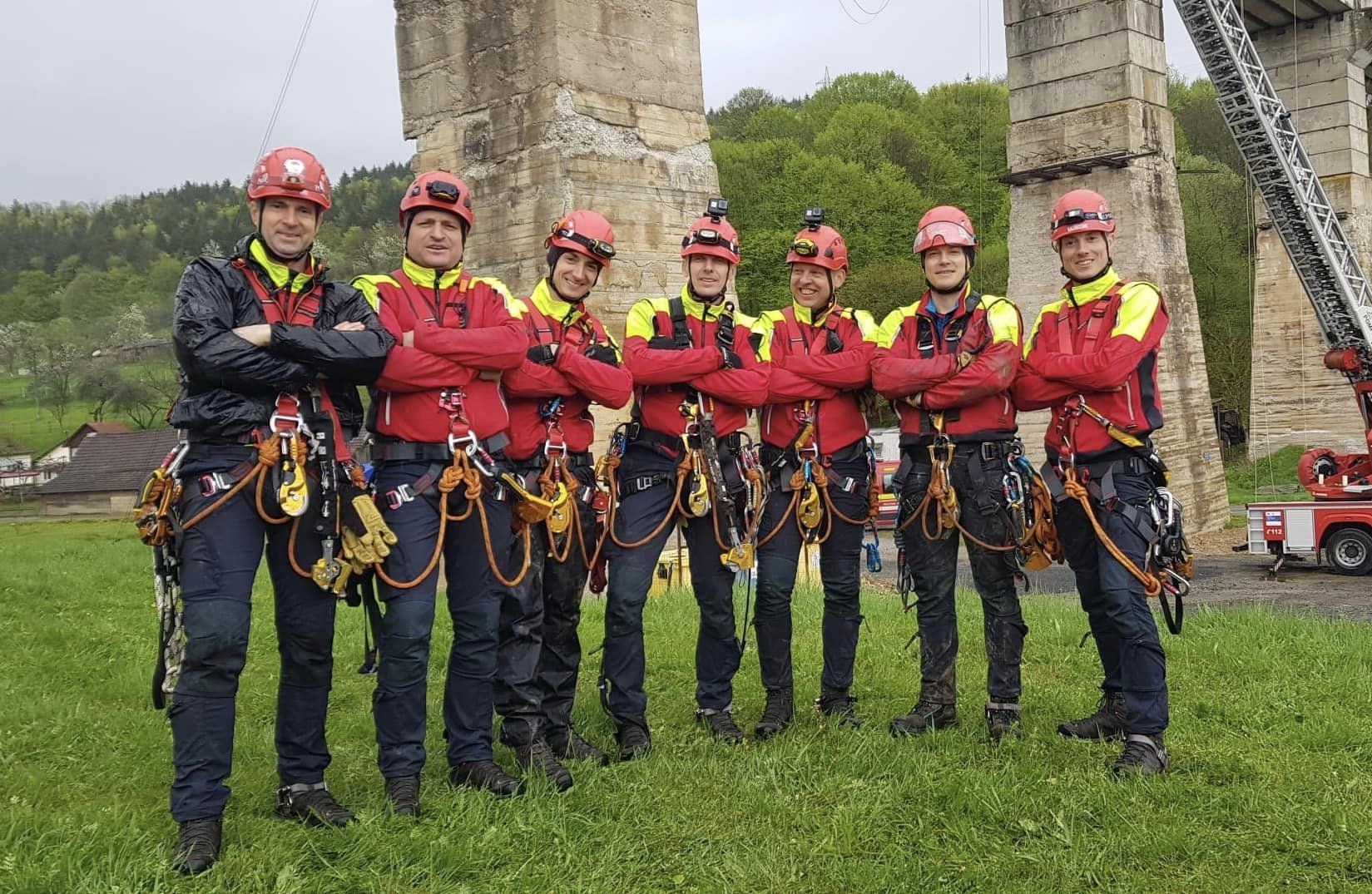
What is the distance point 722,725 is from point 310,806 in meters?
1.99

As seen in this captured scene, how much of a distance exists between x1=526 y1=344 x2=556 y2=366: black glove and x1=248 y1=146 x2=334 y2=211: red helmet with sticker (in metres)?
1.09

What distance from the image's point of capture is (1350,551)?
13445 millimetres

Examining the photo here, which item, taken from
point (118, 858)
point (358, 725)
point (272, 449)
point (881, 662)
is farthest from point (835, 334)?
point (118, 858)

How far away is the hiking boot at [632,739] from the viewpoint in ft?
16.1

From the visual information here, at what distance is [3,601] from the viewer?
9.35 metres

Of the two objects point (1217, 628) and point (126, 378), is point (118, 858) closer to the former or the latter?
point (1217, 628)

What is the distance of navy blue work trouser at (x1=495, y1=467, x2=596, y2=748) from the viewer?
15.6 ft

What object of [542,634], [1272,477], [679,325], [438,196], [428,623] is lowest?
[1272,477]

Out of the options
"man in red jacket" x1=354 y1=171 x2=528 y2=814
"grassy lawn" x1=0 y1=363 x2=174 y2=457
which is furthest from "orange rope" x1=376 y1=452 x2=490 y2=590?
"grassy lawn" x1=0 y1=363 x2=174 y2=457

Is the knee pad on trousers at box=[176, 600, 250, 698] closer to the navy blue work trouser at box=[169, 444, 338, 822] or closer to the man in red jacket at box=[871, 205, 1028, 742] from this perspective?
the navy blue work trouser at box=[169, 444, 338, 822]

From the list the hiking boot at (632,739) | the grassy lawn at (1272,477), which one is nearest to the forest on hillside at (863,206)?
the grassy lawn at (1272,477)

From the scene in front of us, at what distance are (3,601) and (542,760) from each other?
7291mm

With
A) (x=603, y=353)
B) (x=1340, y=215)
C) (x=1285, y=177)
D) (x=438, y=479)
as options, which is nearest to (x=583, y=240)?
(x=603, y=353)

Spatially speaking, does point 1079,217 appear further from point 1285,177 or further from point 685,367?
point 1285,177
